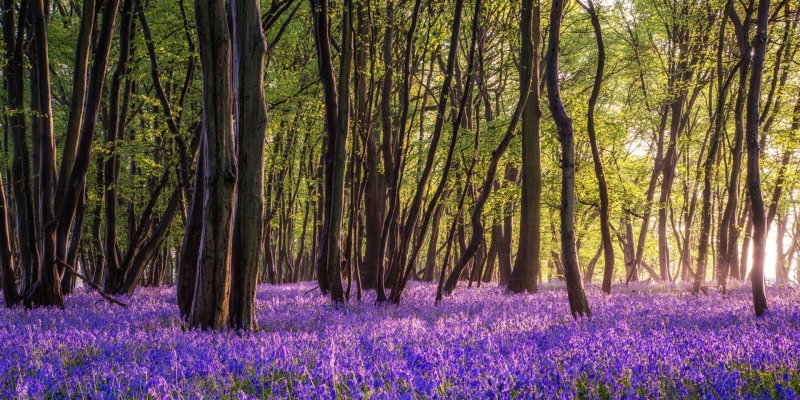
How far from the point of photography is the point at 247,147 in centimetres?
655

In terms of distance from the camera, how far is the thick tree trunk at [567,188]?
25.8ft

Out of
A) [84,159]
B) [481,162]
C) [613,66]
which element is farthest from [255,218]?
[613,66]

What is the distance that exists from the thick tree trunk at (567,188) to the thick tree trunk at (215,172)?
4.59 m

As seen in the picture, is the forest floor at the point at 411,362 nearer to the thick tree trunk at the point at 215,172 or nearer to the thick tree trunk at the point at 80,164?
the thick tree trunk at the point at 215,172

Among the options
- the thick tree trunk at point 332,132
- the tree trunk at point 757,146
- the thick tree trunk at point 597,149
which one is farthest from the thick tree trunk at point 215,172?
the tree trunk at point 757,146

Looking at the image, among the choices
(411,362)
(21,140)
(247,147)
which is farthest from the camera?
(21,140)

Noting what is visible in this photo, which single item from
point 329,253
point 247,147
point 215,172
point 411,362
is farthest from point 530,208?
point 411,362

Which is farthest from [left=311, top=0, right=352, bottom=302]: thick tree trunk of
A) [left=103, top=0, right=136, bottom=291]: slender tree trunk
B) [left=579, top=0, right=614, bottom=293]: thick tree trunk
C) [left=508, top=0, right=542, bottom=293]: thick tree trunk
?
[left=508, top=0, right=542, bottom=293]: thick tree trunk

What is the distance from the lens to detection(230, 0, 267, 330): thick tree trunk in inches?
257

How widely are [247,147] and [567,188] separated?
4.44 m

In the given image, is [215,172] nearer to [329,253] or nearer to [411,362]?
[411,362]

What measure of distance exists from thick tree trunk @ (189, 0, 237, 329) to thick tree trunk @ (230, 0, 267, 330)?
0.14 m

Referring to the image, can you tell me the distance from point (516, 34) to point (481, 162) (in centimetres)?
626

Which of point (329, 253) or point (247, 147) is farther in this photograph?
point (329, 253)
